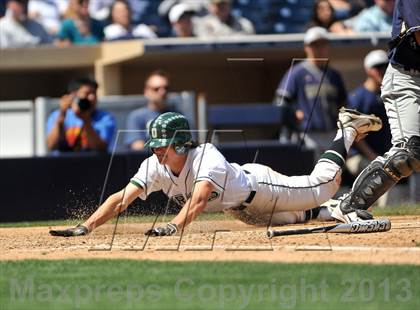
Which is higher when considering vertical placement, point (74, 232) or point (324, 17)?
point (324, 17)

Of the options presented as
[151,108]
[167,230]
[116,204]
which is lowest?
[167,230]

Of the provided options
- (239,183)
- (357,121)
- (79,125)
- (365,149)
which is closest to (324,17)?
(365,149)

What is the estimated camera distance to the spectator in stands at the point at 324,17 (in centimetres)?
1727

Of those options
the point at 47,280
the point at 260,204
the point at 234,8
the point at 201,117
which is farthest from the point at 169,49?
the point at 47,280

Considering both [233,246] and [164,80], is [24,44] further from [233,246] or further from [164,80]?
[233,246]

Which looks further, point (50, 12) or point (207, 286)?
point (50, 12)

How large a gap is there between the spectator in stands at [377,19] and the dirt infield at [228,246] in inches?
324

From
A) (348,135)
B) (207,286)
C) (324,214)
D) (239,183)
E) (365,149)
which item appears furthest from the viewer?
(365,149)

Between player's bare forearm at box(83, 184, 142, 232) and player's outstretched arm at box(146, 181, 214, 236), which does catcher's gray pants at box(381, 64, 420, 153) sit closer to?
player's outstretched arm at box(146, 181, 214, 236)

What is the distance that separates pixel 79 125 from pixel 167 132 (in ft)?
17.3

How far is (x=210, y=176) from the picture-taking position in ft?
28.7

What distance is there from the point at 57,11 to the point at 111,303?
12.1 metres

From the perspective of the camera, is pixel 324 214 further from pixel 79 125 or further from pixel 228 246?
pixel 79 125

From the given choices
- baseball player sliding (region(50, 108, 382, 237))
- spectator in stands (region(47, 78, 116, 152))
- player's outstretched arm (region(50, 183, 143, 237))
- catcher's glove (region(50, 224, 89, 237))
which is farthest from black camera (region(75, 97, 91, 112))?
player's outstretched arm (region(50, 183, 143, 237))
